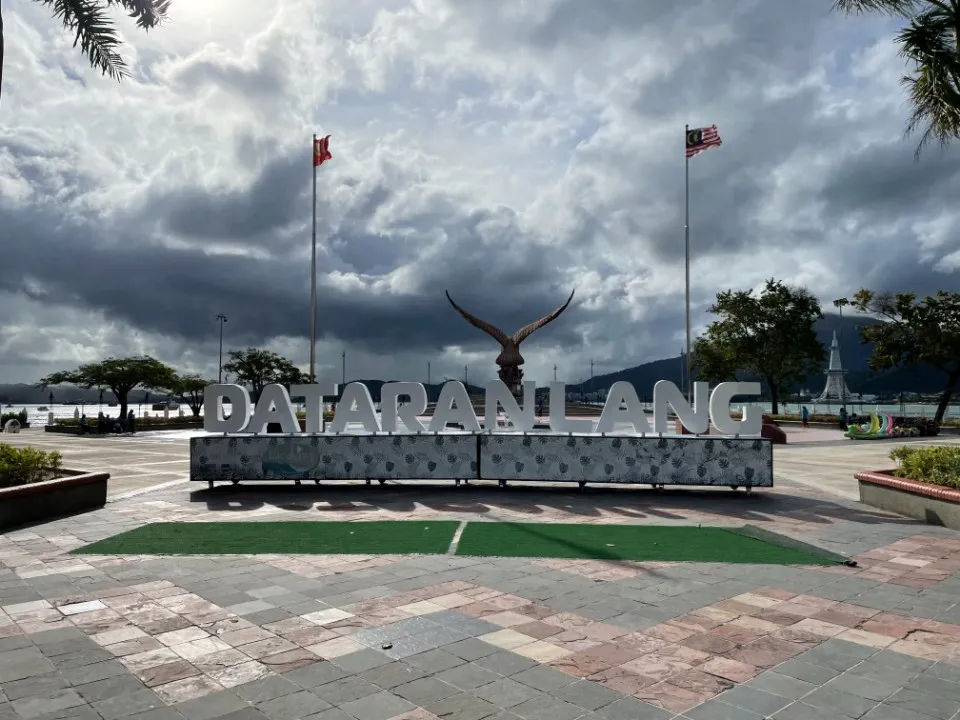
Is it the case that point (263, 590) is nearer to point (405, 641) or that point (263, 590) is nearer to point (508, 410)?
point (405, 641)

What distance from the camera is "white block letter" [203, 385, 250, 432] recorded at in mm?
15633

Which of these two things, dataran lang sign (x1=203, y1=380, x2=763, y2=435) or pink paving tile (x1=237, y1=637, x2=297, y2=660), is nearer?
pink paving tile (x1=237, y1=637, x2=297, y2=660)

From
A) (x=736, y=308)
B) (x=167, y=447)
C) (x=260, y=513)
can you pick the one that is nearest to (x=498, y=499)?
(x=260, y=513)

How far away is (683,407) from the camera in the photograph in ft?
48.6

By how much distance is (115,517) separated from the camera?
11.9 metres

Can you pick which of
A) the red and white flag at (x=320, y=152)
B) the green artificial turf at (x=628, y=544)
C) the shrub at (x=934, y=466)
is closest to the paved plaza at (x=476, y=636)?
the green artificial turf at (x=628, y=544)

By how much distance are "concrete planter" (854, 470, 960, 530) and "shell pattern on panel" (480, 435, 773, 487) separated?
1815mm

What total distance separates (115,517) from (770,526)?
10.8 metres

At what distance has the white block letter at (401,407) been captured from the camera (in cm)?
1544

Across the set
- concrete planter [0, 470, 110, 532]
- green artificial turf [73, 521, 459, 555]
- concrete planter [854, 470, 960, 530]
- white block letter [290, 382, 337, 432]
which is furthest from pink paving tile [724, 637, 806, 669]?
white block letter [290, 382, 337, 432]

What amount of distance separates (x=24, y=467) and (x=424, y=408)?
7379 millimetres

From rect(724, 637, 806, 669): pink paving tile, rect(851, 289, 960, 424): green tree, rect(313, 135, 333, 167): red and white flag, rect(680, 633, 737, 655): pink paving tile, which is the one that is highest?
rect(313, 135, 333, 167): red and white flag

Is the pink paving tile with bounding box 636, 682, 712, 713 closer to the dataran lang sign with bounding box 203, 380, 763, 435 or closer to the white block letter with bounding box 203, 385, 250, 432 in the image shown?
the dataran lang sign with bounding box 203, 380, 763, 435

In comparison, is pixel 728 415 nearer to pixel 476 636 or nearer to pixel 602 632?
pixel 602 632
